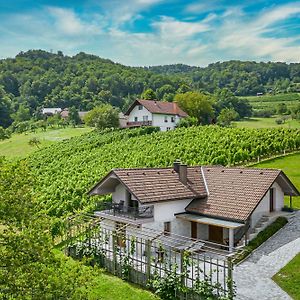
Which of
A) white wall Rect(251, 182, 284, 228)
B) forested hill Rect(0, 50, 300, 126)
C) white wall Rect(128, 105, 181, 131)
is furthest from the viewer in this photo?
forested hill Rect(0, 50, 300, 126)

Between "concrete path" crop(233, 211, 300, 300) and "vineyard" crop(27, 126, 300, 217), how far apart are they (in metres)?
12.7

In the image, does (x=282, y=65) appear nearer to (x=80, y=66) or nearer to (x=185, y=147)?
(x=80, y=66)

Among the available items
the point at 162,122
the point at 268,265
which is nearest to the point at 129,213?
the point at 268,265

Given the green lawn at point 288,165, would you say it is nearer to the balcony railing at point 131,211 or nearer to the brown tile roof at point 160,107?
the balcony railing at point 131,211

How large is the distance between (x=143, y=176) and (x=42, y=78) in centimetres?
11596

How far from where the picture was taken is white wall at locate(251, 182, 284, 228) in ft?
76.3

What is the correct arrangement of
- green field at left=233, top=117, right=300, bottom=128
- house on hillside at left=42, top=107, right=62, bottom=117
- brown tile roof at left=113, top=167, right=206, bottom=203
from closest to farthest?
brown tile roof at left=113, top=167, right=206, bottom=203 → green field at left=233, top=117, right=300, bottom=128 → house on hillside at left=42, top=107, right=62, bottom=117

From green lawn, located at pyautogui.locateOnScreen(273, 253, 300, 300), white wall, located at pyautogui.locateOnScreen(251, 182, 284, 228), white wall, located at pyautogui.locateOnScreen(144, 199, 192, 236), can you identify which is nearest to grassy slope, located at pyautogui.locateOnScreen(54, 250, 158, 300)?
white wall, located at pyautogui.locateOnScreen(144, 199, 192, 236)

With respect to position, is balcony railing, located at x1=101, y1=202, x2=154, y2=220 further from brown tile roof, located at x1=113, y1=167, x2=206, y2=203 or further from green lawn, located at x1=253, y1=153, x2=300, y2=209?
green lawn, located at x1=253, y1=153, x2=300, y2=209

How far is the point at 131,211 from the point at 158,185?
2.04 m

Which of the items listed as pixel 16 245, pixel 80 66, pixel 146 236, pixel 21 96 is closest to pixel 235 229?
pixel 146 236

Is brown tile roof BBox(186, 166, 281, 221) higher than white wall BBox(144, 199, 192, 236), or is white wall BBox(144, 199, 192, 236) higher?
brown tile roof BBox(186, 166, 281, 221)

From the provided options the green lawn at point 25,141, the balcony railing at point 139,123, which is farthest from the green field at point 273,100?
the green lawn at point 25,141

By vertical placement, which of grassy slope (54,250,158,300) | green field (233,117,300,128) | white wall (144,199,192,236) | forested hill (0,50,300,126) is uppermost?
forested hill (0,50,300,126)
